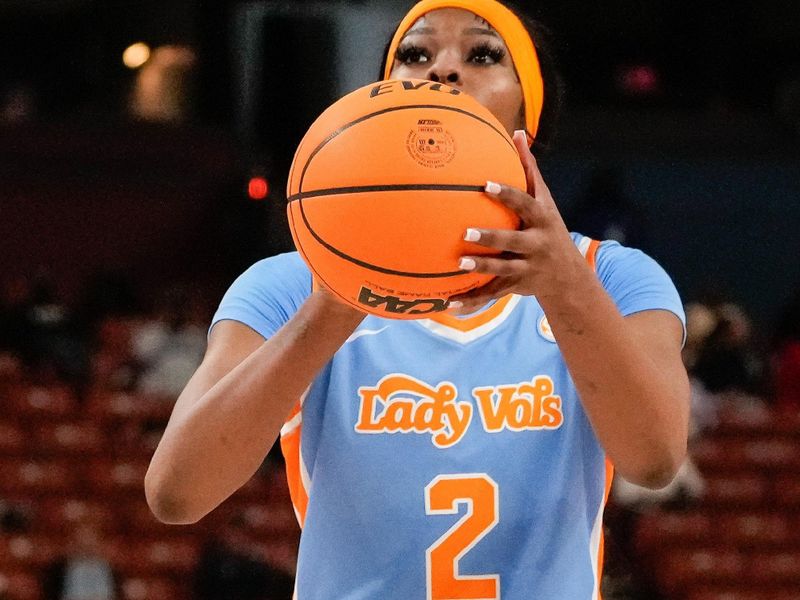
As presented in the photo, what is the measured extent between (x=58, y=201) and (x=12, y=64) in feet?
4.94

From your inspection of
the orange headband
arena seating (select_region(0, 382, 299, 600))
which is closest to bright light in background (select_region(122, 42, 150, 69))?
arena seating (select_region(0, 382, 299, 600))

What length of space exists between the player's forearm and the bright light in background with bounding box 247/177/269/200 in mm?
8754

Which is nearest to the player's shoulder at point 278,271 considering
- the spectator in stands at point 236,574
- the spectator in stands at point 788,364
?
the spectator in stands at point 236,574

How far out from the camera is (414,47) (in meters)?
2.31

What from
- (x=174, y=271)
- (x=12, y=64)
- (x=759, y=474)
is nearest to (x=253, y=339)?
(x=759, y=474)

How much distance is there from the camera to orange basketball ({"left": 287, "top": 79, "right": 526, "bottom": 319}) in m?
1.70

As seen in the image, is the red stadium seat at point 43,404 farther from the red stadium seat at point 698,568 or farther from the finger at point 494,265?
the finger at point 494,265

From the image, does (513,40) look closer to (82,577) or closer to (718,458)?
(82,577)

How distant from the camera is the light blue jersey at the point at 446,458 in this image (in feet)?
6.93

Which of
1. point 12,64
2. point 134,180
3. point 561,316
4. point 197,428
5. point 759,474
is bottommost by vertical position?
point 197,428

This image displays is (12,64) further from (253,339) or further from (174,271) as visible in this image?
(253,339)

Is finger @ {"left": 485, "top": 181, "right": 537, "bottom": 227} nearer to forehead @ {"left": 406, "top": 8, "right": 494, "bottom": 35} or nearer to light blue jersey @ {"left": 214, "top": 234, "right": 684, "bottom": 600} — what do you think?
light blue jersey @ {"left": 214, "top": 234, "right": 684, "bottom": 600}

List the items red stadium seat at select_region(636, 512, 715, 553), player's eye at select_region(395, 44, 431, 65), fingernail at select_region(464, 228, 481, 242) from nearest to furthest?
fingernail at select_region(464, 228, 481, 242) → player's eye at select_region(395, 44, 431, 65) → red stadium seat at select_region(636, 512, 715, 553)

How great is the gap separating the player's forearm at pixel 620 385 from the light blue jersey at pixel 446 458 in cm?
18
